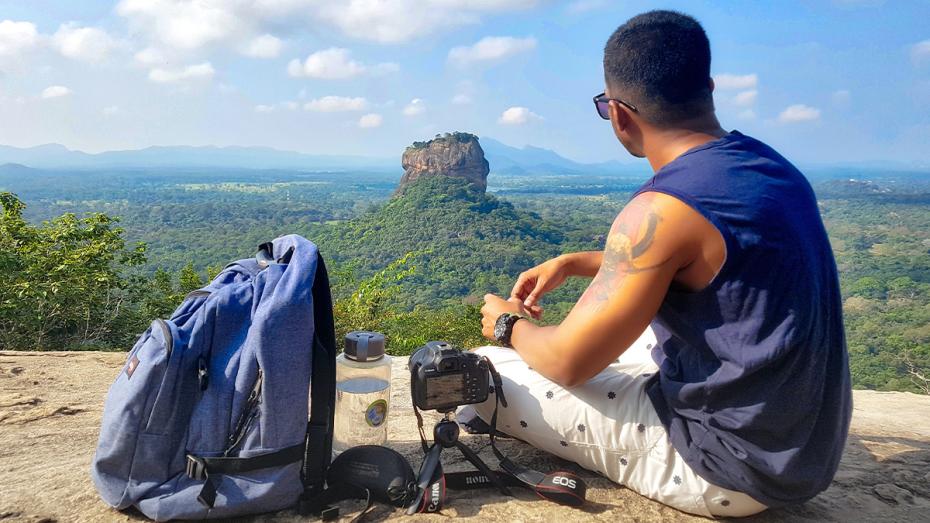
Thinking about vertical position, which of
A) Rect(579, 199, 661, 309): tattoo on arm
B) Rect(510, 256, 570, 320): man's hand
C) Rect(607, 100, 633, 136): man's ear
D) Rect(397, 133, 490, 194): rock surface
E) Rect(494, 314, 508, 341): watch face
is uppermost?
Rect(397, 133, 490, 194): rock surface

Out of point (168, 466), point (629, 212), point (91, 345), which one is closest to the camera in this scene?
point (629, 212)

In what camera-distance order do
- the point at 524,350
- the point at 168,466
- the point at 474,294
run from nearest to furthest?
the point at 168,466
the point at 524,350
the point at 474,294

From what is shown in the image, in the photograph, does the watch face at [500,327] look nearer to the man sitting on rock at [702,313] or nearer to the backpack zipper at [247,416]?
the man sitting on rock at [702,313]

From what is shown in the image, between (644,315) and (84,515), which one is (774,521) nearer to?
(644,315)

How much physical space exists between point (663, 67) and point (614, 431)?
117 cm

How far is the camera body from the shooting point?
195 cm

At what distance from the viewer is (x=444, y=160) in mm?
63594

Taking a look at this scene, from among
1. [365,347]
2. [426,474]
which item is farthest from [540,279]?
[426,474]

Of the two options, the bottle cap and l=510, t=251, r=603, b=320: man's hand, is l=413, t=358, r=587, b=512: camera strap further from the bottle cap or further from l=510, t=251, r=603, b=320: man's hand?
l=510, t=251, r=603, b=320: man's hand

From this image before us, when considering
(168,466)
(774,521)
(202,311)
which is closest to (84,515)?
(168,466)

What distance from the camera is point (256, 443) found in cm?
180

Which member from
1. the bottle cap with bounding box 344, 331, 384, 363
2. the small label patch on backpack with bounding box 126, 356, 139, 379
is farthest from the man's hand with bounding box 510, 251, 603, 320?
the small label patch on backpack with bounding box 126, 356, 139, 379

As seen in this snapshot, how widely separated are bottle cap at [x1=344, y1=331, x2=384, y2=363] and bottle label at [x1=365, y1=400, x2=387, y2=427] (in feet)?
0.59

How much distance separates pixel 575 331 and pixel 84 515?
1.60m
